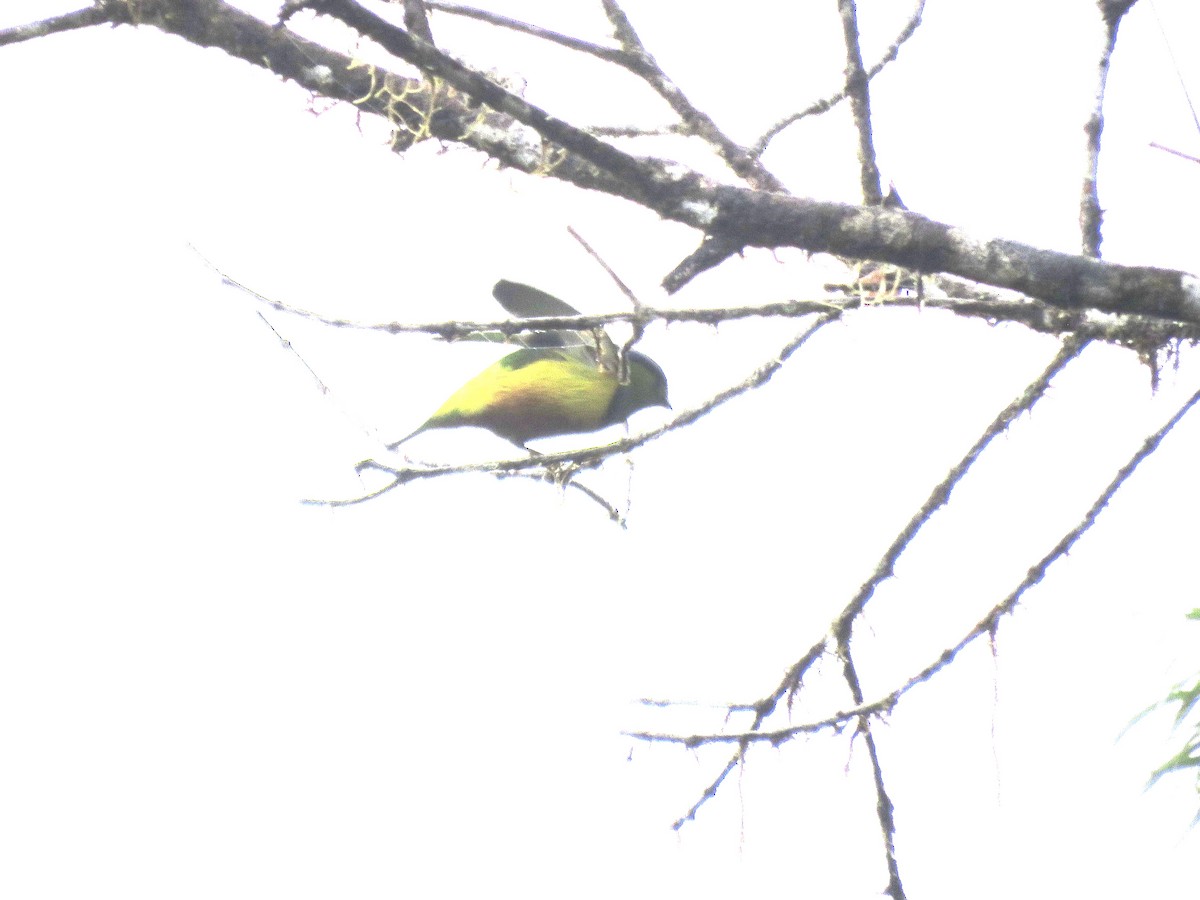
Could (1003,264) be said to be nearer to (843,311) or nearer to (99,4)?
(843,311)

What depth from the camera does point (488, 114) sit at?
2252mm

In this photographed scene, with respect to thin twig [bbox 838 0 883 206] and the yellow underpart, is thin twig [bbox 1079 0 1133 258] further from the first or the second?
the yellow underpart

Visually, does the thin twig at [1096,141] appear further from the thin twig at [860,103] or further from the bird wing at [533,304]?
the bird wing at [533,304]

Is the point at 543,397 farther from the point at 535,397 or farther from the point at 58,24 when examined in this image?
the point at 58,24

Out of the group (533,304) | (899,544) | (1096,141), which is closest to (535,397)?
(533,304)

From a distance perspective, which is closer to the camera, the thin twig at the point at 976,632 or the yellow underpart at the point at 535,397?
the thin twig at the point at 976,632

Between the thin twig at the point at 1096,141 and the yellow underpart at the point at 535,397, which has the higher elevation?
the thin twig at the point at 1096,141

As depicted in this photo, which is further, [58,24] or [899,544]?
[899,544]

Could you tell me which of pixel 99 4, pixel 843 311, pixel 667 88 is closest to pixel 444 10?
pixel 667 88

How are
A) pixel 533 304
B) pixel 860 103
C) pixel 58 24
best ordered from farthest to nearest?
pixel 860 103 < pixel 533 304 < pixel 58 24

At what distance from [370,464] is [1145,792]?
2.14 m

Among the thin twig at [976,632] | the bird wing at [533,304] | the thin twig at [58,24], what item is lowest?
the thin twig at [976,632]

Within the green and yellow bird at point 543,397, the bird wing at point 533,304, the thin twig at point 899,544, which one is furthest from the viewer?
the green and yellow bird at point 543,397

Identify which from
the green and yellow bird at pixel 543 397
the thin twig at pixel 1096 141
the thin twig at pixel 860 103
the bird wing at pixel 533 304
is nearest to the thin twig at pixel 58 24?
the bird wing at pixel 533 304
